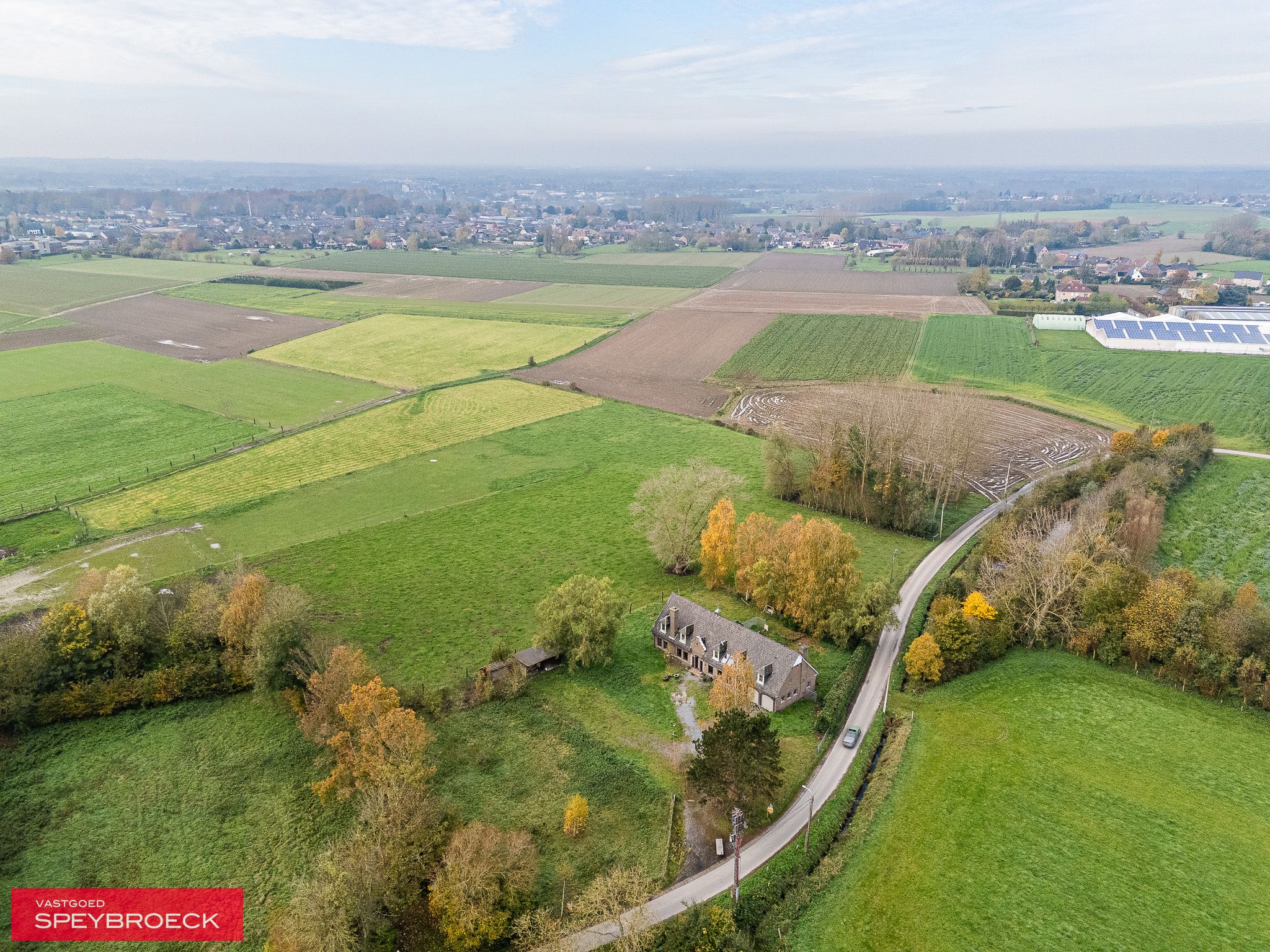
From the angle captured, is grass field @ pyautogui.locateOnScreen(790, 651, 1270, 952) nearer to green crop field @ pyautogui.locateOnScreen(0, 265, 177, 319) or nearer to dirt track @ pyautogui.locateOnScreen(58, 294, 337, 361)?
dirt track @ pyautogui.locateOnScreen(58, 294, 337, 361)

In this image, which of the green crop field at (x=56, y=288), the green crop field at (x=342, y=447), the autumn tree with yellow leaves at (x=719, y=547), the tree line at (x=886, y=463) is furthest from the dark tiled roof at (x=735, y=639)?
the green crop field at (x=56, y=288)

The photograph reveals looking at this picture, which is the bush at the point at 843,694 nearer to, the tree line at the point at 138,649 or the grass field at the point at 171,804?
the grass field at the point at 171,804

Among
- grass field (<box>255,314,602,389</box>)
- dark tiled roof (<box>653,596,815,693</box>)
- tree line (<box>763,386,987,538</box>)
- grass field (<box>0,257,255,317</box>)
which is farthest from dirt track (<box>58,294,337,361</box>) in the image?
dark tiled roof (<box>653,596,815,693</box>)

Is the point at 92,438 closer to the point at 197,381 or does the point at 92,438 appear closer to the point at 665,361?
the point at 197,381

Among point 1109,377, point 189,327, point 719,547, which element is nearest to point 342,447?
point 719,547

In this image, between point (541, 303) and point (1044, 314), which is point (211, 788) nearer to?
point (541, 303)
